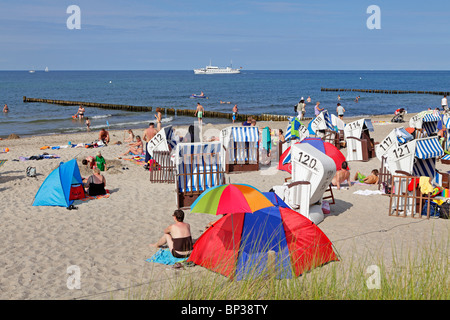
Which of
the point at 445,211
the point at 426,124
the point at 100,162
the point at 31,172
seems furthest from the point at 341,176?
the point at 31,172

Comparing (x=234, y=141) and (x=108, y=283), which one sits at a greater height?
(x=234, y=141)

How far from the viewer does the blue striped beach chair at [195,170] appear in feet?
35.6

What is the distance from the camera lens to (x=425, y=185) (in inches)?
375

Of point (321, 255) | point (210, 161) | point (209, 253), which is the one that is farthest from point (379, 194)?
point (209, 253)

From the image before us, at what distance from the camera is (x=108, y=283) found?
6.74 meters

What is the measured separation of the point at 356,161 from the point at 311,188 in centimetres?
808

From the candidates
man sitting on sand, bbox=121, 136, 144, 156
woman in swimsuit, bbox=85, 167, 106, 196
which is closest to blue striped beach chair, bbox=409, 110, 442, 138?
man sitting on sand, bbox=121, 136, 144, 156

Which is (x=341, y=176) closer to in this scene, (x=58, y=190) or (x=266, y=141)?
(x=266, y=141)

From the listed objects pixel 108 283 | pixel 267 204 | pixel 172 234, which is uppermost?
pixel 267 204

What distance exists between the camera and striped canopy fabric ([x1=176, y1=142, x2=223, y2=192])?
10.9 m

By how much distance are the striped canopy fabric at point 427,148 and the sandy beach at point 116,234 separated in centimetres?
150

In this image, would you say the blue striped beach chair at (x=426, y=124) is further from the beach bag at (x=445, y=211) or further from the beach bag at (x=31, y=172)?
the beach bag at (x=31, y=172)
